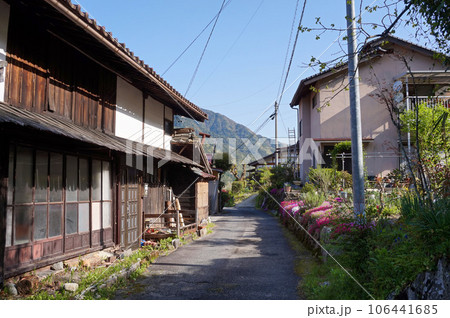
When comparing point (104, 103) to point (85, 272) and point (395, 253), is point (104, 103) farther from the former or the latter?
point (395, 253)

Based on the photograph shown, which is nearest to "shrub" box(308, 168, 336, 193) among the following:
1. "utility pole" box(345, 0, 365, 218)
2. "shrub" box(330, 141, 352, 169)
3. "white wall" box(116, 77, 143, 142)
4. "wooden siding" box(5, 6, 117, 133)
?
"shrub" box(330, 141, 352, 169)

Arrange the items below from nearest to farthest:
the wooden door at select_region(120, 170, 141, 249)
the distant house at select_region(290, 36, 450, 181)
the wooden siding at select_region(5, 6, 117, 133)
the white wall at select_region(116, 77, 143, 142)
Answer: the wooden siding at select_region(5, 6, 117, 133) → the wooden door at select_region(120, 170, 141, 249) → the white wall at select_region(116, 77, 143, 142) → the distant house at select_region(290, 36, 450, 181)

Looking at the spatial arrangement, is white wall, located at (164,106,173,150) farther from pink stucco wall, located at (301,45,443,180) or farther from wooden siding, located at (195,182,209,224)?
pink stucco wall, located at (301,45,443,180)

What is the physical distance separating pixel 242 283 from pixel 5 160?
15.9 ft

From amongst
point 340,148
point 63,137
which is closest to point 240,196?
point 340,148

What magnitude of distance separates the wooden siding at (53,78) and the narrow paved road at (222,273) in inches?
168

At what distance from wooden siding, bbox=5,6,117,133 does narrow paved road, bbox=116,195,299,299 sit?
14.0ft

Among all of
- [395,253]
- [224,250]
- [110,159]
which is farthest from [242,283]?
[110,159]

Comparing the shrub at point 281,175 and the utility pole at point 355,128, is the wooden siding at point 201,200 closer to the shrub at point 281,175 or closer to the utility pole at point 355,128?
the shrub at point 281,175

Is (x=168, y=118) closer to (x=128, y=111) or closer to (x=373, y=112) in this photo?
(x=128, y=111)

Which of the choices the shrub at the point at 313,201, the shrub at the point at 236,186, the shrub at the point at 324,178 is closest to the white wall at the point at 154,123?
the shrub at the point at 313,201

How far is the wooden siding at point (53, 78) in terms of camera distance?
6645 mm

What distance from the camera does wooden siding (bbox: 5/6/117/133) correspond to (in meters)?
6.64

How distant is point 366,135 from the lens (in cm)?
1972
